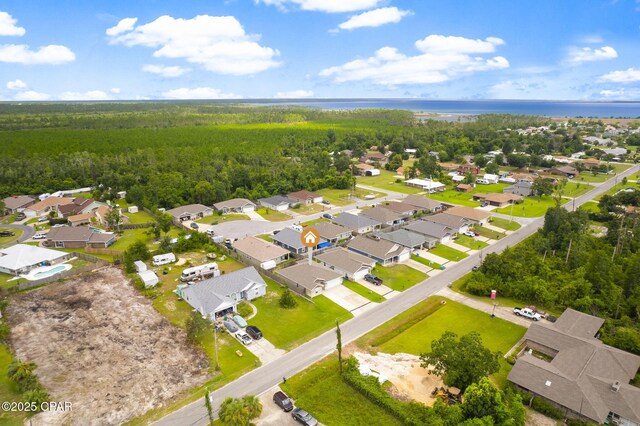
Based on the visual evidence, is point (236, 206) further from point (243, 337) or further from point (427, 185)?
point (427, 185)

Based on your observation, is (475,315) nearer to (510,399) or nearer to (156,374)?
(510,399)

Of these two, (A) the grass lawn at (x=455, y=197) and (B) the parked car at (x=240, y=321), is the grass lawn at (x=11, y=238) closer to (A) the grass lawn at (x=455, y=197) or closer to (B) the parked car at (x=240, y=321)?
(B) the parked car at (x=240, y=321)

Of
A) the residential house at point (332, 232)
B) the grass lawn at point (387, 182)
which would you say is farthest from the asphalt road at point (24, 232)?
the grass lawn at point (387, 182)

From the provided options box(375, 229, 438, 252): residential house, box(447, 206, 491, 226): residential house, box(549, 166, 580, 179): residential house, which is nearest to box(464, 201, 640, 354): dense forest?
box(375, 229, 438, 252): residential house

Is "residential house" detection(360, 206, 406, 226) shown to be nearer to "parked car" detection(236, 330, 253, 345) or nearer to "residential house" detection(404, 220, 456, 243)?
"residential house" detection(404, 220, 456, 243)

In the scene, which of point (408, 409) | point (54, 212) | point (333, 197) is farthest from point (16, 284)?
point (333, 197)

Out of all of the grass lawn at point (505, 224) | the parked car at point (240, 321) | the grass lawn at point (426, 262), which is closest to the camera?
the parked car at point (240, 321)

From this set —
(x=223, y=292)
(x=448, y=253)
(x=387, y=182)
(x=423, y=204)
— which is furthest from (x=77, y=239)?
(x=387, y=182)
